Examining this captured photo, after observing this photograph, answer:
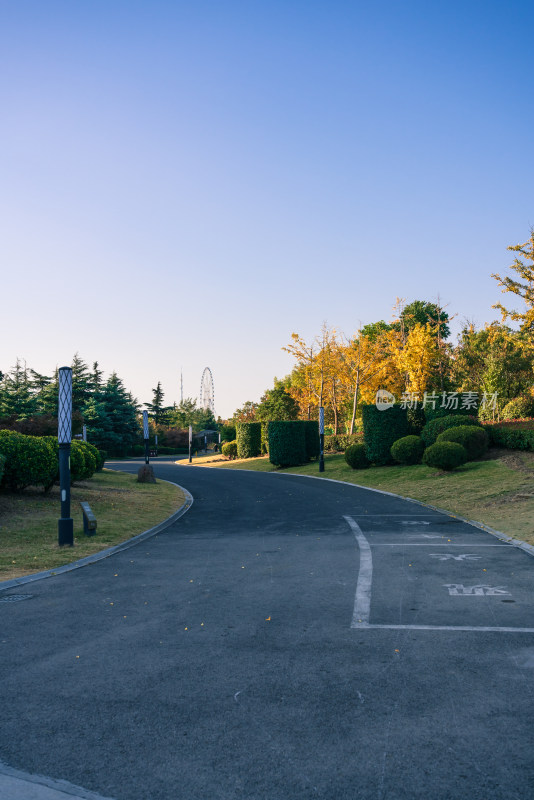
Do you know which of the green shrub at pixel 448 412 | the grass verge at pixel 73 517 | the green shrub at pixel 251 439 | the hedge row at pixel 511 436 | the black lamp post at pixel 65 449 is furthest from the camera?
the green shrub at pixel 251 439

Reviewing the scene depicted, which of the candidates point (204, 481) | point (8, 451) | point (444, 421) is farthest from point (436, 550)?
point (204, 481)

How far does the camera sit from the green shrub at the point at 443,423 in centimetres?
2792

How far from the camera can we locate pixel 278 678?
528 centimetres

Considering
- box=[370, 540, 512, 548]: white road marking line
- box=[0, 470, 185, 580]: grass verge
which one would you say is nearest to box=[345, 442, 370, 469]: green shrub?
box=[0, 470, 185, 580]: grass verge

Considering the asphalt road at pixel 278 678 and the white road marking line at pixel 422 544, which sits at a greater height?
the asphalt road at pixel 278 678

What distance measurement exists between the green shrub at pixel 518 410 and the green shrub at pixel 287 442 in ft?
43.8

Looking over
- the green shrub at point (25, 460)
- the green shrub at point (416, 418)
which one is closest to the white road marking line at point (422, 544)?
the green shrub at point (25, 460)

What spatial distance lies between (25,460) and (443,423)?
758 inches

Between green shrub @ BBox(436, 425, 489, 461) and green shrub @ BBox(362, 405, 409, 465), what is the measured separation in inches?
178

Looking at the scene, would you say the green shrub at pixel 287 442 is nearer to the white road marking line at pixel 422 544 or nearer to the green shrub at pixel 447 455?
the green shrub at pixel 447 455

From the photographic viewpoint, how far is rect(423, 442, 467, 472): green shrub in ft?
82.5

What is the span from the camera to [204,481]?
1227 inches

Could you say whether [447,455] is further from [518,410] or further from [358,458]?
[518,410]

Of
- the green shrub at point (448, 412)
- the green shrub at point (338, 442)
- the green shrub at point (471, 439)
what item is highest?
the green shrub at point (448, 412)
